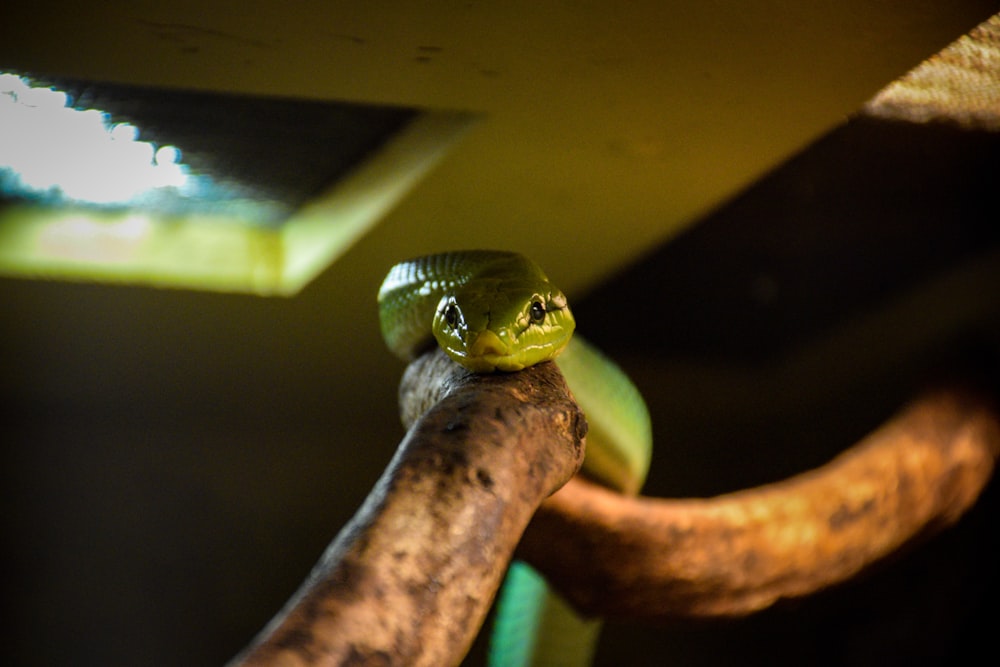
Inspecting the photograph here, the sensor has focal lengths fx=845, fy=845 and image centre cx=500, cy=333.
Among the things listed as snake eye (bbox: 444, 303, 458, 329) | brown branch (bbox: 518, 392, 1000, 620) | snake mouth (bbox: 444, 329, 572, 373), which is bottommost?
brown branch (bbox: 518, 392, 1000, 620)

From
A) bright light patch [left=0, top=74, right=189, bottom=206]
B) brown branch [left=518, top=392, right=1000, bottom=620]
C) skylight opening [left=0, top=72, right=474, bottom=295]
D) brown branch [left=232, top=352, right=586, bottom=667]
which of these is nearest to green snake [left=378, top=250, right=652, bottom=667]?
brown branch [left=232, top=352, right=586, bottom=667]

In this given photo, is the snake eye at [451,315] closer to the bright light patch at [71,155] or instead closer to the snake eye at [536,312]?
the snake eye at [536,312]

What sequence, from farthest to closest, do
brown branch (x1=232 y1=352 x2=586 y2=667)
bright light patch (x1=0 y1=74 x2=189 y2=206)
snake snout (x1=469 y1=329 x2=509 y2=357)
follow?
bright light patch (x1=0 y1=74 x2=189 y2=206)
snake snout (x1=469 y1=329 x2=509 y2=357)
brown branch (x1=232 y1=352 x2=586 y2=667)

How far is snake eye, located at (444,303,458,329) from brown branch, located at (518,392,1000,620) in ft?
1.29

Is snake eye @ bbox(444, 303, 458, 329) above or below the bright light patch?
below

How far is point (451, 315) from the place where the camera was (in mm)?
1056

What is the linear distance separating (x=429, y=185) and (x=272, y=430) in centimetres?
149

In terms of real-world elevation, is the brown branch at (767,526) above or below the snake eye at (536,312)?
below

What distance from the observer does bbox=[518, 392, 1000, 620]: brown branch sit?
139cm

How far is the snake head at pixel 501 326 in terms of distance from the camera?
964 mm

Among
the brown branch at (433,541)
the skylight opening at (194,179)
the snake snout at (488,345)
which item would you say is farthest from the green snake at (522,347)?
the skylight opening at (194,179)

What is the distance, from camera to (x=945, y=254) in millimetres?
2875

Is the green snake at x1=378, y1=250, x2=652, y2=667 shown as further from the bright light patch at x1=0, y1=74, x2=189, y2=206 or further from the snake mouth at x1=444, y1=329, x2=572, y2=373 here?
the bright light patch at x1=0, y1=74, x2=189, y2=206

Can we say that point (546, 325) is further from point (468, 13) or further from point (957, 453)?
point (957, 453)
